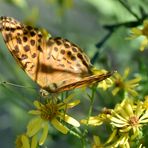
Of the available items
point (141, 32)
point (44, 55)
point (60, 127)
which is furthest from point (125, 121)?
Result: point (141, 32)

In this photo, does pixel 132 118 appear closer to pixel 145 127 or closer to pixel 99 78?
pixel 145 127

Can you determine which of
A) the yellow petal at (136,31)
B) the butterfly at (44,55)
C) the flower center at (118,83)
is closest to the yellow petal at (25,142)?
the butterfly at (44,55)

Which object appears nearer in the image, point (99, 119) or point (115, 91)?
point (99, 119)

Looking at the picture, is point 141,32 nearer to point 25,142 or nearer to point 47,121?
point 47,121

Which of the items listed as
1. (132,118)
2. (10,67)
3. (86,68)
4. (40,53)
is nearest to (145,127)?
(132,118)

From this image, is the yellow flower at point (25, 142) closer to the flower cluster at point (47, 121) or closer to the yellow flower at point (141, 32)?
the flower cluster at point (47, 121)

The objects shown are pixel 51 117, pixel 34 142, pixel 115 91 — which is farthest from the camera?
pixel 115 91
